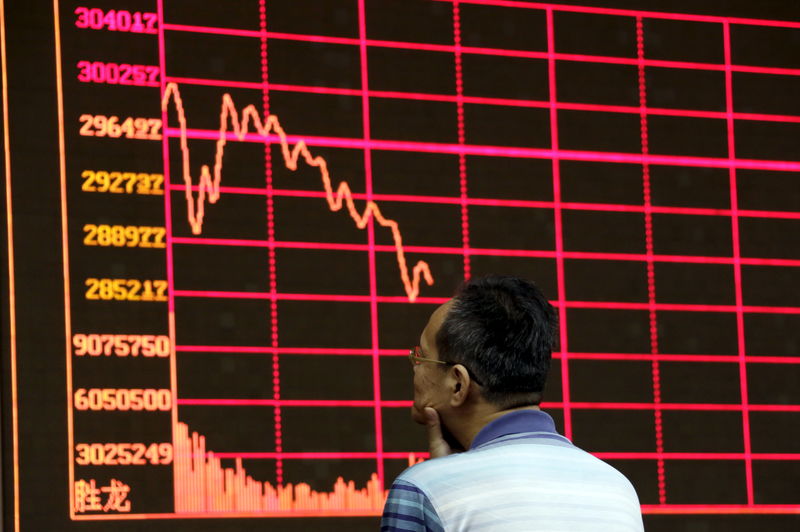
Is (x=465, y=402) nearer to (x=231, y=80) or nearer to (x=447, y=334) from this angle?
(x=447, y=334)

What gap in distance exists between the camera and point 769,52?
12.6 ft

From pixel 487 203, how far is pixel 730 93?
0.74m

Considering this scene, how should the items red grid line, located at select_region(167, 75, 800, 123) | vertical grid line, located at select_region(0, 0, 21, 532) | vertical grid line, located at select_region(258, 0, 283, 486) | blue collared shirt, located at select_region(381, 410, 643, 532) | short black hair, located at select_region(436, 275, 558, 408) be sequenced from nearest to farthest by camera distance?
blue collared shirt, located at select_region(381, 410, 643, 532)
short black hair, located at select_region(436, 275, 558, 408)
vertical grid line, located at select_region(0, 0, 21, 532)
vertical grid line, located at select_region(258, 0, 283, 486)
red grid line, located at select_region(167, 75, 800, 123)

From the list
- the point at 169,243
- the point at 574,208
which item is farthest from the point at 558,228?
the point at 169,243

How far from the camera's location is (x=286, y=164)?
10.9 ft

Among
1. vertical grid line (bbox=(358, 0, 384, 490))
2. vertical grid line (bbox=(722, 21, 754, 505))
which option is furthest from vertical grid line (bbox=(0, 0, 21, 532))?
vertical grid line (bbox=(722, 21, 754, 505))

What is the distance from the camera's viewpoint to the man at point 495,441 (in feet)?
4.70

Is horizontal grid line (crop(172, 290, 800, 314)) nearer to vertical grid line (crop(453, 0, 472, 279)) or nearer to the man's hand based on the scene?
vertical grid line (crop(453, 0, 472, 279))

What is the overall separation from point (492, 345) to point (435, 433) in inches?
4.8

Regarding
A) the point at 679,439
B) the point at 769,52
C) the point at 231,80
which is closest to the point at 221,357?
the point at 231,80

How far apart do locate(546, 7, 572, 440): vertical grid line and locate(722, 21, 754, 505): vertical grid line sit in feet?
1.45

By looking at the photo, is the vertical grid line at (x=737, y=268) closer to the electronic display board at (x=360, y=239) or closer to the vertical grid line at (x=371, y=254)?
the electronic display board at (x=360, y=239)

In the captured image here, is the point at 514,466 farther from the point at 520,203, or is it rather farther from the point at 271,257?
the point at 520,203

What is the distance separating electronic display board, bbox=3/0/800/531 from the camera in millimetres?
3119
